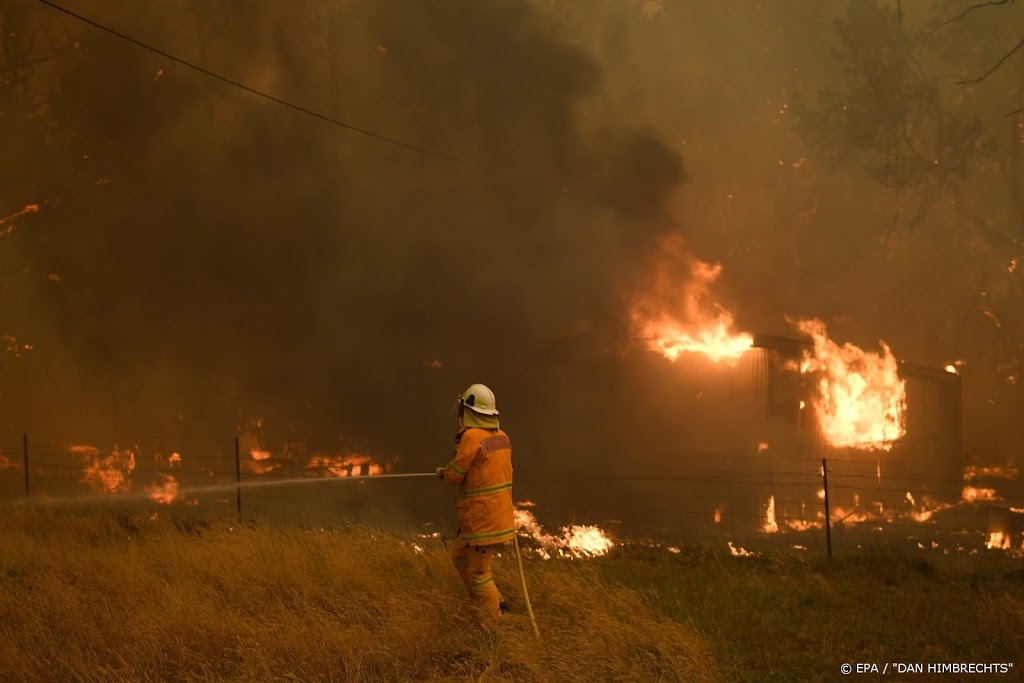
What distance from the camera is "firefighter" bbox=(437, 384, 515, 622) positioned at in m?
4.75

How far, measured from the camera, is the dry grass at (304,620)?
4.20m

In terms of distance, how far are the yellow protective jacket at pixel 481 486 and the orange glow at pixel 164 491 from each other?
8668 mm

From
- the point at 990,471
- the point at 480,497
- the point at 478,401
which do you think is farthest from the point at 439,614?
the point at 990,471

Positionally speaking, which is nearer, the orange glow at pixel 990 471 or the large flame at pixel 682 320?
the large flame at pixel 682 320

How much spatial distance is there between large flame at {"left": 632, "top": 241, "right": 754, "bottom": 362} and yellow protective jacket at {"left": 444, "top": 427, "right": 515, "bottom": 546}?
11.9 metres

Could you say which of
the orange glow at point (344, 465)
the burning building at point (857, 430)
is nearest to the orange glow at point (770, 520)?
the burning building at point (857, 430)

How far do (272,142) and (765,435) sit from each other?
11531 mm

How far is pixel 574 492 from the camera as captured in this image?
1441 cm

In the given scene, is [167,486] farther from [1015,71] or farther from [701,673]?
[1015,71]

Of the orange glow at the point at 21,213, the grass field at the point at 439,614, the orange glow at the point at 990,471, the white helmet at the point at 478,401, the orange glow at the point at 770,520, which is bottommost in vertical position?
the grass field at the point at 439,614

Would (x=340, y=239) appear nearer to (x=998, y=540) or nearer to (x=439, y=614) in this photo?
(x=998, y=540)

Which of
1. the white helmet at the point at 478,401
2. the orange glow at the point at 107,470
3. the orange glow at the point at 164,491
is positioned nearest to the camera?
the white helmet at the point at 478,401

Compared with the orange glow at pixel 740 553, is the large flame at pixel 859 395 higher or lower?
higher

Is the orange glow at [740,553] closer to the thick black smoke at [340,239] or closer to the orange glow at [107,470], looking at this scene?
the thick black smoke at [340,239]
